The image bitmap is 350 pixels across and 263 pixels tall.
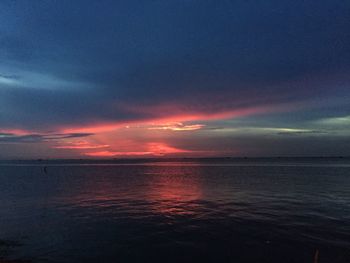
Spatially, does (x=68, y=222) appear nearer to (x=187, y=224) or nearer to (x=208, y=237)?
(x=187, y=224)

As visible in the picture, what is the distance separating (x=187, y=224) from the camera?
36.6 meters

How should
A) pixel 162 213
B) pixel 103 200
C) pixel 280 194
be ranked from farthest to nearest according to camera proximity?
pixel 280 194, pixel 103 200, pixel 162 213

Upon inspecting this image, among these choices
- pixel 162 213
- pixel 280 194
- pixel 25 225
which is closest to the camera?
pixel 25 225

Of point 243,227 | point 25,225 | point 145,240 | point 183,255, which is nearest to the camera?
point 183,255

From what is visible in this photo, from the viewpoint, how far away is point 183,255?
2600 centimetres

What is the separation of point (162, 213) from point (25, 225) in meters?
17.5

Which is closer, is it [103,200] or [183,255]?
[183,255]

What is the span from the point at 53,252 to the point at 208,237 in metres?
14.5

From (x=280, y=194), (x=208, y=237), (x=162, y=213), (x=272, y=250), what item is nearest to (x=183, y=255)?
(x=208, y=237)

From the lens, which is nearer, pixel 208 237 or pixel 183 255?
pixel 183 255

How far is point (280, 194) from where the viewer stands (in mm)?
61250

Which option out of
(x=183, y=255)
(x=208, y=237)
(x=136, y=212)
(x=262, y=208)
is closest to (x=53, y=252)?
(x=183, y=255)

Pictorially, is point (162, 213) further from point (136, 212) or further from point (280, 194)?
point (280, 194)

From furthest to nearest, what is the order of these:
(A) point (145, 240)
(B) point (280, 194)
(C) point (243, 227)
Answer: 1. (B) point (280, 194)
2. (C) point (243, 227)
3. (A) point (145, 240)
